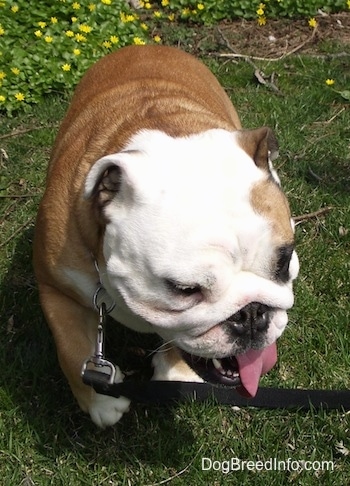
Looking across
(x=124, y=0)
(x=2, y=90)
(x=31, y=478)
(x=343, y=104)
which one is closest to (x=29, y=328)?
(x=31, y=478)

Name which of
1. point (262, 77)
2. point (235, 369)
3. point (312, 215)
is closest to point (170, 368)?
point (235, 369)

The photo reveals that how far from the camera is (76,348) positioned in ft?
9.75

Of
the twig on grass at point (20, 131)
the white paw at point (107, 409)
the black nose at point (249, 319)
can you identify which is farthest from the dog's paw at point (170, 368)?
the twig on grass at point (20, 131)

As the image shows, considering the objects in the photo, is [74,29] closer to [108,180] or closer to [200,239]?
[108,180]

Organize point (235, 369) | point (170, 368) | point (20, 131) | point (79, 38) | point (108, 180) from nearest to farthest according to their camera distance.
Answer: point (108, 180) → point (235, 369) → point (170, 368) → point (20, 131) → point (79, 38)

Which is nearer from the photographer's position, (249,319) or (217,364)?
(249,319)

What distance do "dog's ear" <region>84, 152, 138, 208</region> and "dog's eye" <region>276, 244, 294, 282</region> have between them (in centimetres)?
57

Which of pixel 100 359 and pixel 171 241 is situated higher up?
pixel 171 241

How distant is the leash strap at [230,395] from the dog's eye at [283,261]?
61 centimetres

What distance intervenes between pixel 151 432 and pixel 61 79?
2993 mm

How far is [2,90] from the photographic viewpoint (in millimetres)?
5027

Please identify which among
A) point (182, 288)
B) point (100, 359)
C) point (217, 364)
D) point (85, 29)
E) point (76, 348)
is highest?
point (182, 288)

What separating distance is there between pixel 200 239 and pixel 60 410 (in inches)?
54.6

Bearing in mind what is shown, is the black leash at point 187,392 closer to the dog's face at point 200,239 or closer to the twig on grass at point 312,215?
the dog's face at point 200,239
